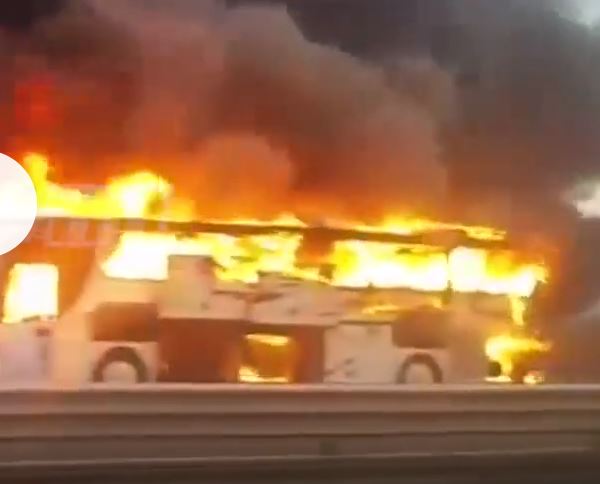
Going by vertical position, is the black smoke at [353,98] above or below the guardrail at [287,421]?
above

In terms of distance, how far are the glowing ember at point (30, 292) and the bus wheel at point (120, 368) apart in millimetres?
100

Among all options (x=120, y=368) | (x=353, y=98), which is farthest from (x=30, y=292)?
(x=353, y=98)

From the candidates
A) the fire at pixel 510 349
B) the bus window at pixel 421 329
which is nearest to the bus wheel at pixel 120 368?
the bus window at pixel 421 329

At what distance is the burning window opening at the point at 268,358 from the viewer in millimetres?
1467

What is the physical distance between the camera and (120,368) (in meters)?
1.41

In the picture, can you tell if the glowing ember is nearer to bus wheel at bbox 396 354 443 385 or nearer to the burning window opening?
the burning window opening

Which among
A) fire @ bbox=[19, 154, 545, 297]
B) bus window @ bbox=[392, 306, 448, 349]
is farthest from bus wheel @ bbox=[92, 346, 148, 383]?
bus window @ bbox=[392, 306, 448, 349]

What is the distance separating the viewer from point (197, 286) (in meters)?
1.46

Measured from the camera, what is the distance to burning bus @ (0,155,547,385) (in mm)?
1416

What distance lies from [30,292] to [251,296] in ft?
1.04

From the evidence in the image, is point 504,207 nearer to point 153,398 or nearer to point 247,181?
point 247,181

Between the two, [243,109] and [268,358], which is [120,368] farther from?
[243,109]

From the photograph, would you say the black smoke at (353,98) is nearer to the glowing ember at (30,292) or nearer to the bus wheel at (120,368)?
the glowing ember at (30,292)

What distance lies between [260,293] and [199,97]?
12.2 inches
